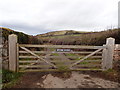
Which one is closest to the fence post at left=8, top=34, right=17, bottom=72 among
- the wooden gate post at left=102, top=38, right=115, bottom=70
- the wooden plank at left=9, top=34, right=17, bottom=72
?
the wooden plank at left=9, top=34, right=17, bottom=72

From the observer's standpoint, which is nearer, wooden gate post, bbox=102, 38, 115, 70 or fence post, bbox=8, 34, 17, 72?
fence post, bbox=8, 34, 17, 72

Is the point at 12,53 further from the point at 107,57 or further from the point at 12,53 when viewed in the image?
the point at 107,57

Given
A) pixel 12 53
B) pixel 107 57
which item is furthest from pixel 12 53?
pixel 107 57

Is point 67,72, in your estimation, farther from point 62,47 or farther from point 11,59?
point 11,59

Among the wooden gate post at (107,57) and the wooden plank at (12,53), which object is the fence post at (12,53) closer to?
the wooden plank at (12,53)

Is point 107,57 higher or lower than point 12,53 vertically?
lower

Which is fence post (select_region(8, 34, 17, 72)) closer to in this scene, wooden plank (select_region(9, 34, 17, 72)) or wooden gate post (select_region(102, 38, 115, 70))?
wooden plank (select_region(9, 34, 17, 72))

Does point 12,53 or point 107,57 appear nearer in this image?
point 12,53

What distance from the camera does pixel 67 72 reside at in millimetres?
3971

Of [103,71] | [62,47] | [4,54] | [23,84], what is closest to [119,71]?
[103,71]

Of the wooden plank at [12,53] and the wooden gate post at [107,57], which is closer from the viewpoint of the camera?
the wooden plank at [12,53]

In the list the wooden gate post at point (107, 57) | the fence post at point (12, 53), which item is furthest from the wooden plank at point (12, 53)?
the wooden gate post at point (107, 57)

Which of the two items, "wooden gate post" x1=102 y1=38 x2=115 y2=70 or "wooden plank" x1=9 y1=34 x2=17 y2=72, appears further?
"wooden gate post" x1=102 y1=38 x2=115 y2=70

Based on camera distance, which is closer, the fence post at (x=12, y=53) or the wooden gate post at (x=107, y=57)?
the fence post at (x=12, y=53)
